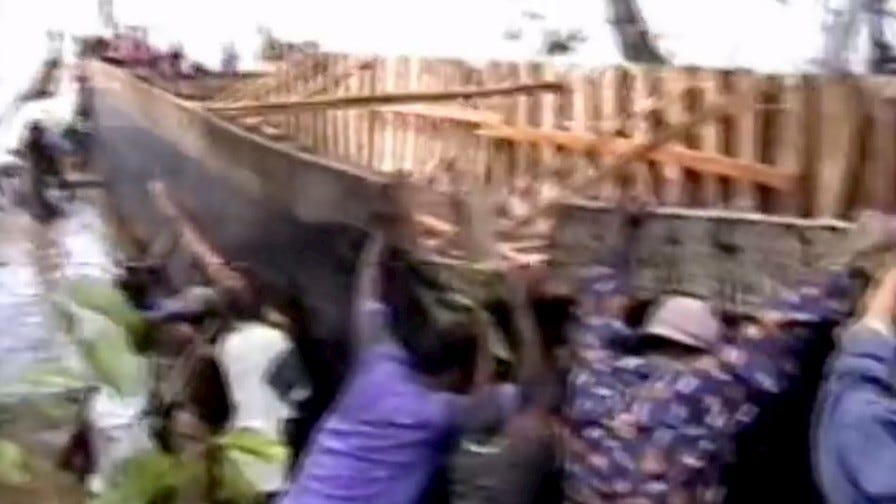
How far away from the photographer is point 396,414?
6.93 feet

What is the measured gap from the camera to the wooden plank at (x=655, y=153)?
2.11 metres

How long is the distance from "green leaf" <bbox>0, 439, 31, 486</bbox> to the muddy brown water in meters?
0.01

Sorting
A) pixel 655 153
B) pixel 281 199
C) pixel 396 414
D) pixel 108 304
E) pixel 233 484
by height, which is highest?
pixel 655 153

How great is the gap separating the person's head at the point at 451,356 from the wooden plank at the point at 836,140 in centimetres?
48

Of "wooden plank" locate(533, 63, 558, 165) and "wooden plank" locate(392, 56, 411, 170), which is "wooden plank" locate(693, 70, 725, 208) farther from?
"wooden plank" locate(392, 56, 411, 170)

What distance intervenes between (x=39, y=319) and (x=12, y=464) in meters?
0.37

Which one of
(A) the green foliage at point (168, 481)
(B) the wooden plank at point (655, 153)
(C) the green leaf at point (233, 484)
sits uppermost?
(B) the wooden plank at point (655, 153)

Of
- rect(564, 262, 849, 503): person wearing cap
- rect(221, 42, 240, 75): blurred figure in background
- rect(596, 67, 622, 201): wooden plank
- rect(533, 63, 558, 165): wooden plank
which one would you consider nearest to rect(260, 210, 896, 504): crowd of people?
rect(564, 262, 849, 503): person wearing cap

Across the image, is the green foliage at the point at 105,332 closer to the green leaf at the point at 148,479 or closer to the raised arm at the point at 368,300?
the green leaf at the point at 148,479

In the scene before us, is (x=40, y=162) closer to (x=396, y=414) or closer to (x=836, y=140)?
(x=396, y=414)

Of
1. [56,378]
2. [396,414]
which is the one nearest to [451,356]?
[396,414]

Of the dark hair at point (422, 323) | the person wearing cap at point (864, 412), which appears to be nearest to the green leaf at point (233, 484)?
the dark hair at point (422, 323)

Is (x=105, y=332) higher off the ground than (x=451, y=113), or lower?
lower

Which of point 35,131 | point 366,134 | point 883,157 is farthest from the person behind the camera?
point 35,131
